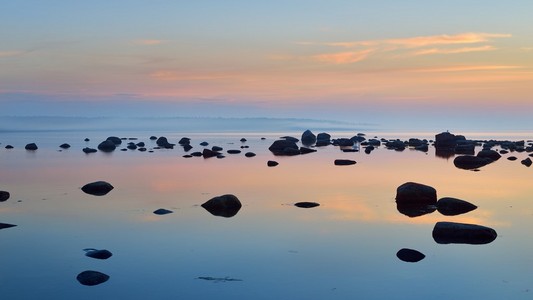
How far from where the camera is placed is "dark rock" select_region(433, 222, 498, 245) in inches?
711

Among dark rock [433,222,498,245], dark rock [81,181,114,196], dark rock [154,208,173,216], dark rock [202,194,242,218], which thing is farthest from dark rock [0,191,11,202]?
dark rock [433,222,498,245]

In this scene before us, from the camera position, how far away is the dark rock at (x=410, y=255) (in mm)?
15898

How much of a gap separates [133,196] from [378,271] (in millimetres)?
16704

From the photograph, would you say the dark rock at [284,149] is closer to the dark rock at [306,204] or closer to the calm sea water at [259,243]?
the calm sea water at [259,243]

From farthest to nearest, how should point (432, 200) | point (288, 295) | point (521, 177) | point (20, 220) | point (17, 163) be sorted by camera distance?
point (17, 163) < point (521, 177) < point (432, 200) < point (20, 220) < point (288, 295)

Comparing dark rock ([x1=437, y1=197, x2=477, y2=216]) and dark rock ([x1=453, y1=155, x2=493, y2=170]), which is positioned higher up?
dark rock ([x1=453, y1=155, x2=493, y2=170])

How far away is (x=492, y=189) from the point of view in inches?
1214

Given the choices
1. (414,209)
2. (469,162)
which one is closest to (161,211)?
(414,209)

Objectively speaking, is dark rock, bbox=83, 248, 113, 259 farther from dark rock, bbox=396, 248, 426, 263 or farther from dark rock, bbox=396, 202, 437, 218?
dark rock, bbox=396, 202, 437, 218

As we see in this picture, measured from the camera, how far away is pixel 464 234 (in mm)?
18219

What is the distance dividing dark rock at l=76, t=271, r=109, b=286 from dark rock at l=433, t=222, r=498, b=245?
10.5 m

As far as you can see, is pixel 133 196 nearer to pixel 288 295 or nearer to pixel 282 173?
pixel 282 173

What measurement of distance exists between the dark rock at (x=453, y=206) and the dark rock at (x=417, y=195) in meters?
1.17

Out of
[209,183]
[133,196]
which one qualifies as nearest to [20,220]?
[133,196]
